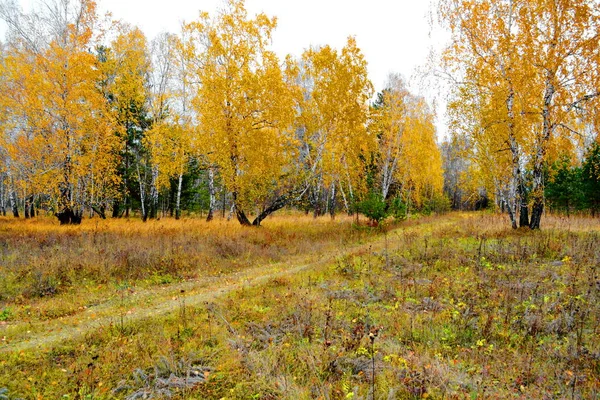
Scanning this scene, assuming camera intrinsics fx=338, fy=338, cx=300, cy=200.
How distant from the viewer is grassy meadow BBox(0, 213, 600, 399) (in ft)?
14.9

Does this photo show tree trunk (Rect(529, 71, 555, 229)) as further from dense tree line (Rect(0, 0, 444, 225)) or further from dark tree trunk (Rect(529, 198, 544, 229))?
dense tree line (Rect(0, 0, 444, 225))

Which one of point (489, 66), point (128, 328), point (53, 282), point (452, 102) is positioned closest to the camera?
point (128, 328)

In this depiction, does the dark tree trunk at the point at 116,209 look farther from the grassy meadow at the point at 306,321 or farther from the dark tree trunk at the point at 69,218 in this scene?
the grassy meadow at the point at 306,321

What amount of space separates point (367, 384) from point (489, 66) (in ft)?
41.7

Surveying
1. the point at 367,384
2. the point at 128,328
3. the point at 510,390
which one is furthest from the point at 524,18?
the point at 128,328

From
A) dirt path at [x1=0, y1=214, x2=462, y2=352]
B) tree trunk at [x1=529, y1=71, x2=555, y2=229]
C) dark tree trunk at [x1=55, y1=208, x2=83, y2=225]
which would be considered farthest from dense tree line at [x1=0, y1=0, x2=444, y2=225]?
tree trunk at [x1=529, y1=71, x2=555, y2=229]

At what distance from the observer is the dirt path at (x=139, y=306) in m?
6.03

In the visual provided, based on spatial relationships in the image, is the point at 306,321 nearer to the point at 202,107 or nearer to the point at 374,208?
the point at 374,208

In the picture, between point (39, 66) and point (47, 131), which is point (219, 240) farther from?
point (39, 66)

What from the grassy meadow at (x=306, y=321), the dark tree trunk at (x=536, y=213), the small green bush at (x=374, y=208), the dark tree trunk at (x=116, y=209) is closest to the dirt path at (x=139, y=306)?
the grassy meadow at (x=306, y=321)

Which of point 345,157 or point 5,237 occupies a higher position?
point 345,157

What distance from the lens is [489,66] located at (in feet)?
41.6

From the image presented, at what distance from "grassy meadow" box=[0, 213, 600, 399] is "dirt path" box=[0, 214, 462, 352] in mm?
55

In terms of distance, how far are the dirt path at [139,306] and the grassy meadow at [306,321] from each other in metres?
0.06
